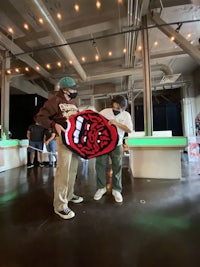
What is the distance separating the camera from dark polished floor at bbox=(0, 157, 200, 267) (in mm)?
992

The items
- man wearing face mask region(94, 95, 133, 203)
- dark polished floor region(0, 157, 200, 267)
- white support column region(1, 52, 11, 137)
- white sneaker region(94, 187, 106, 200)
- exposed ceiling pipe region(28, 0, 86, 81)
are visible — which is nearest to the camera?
dark polished floor region(0, 157, 200, 267)

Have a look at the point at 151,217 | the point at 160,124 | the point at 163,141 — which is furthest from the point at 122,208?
the point at 160,124

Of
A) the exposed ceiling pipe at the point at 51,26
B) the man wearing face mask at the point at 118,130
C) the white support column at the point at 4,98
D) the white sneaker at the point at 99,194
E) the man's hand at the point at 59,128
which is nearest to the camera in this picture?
the man's hand at the point at 59,128

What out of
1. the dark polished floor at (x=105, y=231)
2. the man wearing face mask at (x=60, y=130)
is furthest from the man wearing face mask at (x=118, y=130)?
the man wearing face mask at (x=60, y=130)

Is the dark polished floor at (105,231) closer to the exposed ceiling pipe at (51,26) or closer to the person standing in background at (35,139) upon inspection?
the person standing in background at (35,139)

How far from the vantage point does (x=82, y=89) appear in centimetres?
755

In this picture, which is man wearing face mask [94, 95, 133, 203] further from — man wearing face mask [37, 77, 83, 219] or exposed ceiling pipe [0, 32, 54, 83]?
exposed ceiling pipe [0, 32, 54, 83]

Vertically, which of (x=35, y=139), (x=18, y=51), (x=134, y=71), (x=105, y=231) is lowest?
(x=105, y=231)

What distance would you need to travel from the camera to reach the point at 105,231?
4.19 feet

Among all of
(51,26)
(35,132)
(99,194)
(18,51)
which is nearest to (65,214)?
(99,194)

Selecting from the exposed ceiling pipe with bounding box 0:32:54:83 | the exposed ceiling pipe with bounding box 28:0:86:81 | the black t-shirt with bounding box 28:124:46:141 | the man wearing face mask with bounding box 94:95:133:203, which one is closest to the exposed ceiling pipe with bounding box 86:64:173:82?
the exposed ceiling pipe with bounding box 28:0:86:81

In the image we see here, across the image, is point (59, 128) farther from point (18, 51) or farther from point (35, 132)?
point (18, 51)

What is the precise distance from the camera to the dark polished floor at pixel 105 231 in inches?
39.0

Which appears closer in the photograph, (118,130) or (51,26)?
(118,130)
